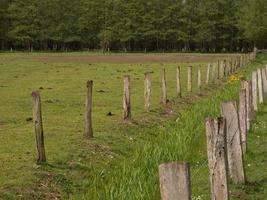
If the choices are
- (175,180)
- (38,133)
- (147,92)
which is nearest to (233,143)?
(38,133)

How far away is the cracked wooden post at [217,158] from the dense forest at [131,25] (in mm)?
96473

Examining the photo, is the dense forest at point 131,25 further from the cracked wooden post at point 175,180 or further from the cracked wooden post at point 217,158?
the cracked wooden post at point 175,180

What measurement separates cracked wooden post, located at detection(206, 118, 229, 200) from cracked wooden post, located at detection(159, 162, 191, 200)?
8.72 feet

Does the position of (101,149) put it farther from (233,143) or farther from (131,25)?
(131,25)

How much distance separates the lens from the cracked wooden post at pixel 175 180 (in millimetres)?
5156

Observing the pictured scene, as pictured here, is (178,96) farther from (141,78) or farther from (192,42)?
(192,42)

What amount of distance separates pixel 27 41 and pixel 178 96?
278 ft

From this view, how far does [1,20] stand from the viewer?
108125 millimetres

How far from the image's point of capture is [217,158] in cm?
801

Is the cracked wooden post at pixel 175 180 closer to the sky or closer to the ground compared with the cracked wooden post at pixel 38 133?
closer to the sky

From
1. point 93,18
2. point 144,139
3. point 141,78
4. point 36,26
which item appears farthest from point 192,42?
point 144,139

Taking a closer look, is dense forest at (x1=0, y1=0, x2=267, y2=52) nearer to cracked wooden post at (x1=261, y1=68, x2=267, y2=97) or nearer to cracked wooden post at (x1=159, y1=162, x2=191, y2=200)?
cracked wooden post at (x1=261, y1=68, x2=267, y2=97)

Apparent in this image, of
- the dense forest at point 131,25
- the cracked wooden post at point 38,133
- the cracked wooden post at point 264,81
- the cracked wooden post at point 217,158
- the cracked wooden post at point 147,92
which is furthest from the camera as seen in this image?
the dense forest at point 131,25

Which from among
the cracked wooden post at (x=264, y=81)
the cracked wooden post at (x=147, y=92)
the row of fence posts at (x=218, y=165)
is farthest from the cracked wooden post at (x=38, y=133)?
the cracked wooden post at (x=264, y=81)
